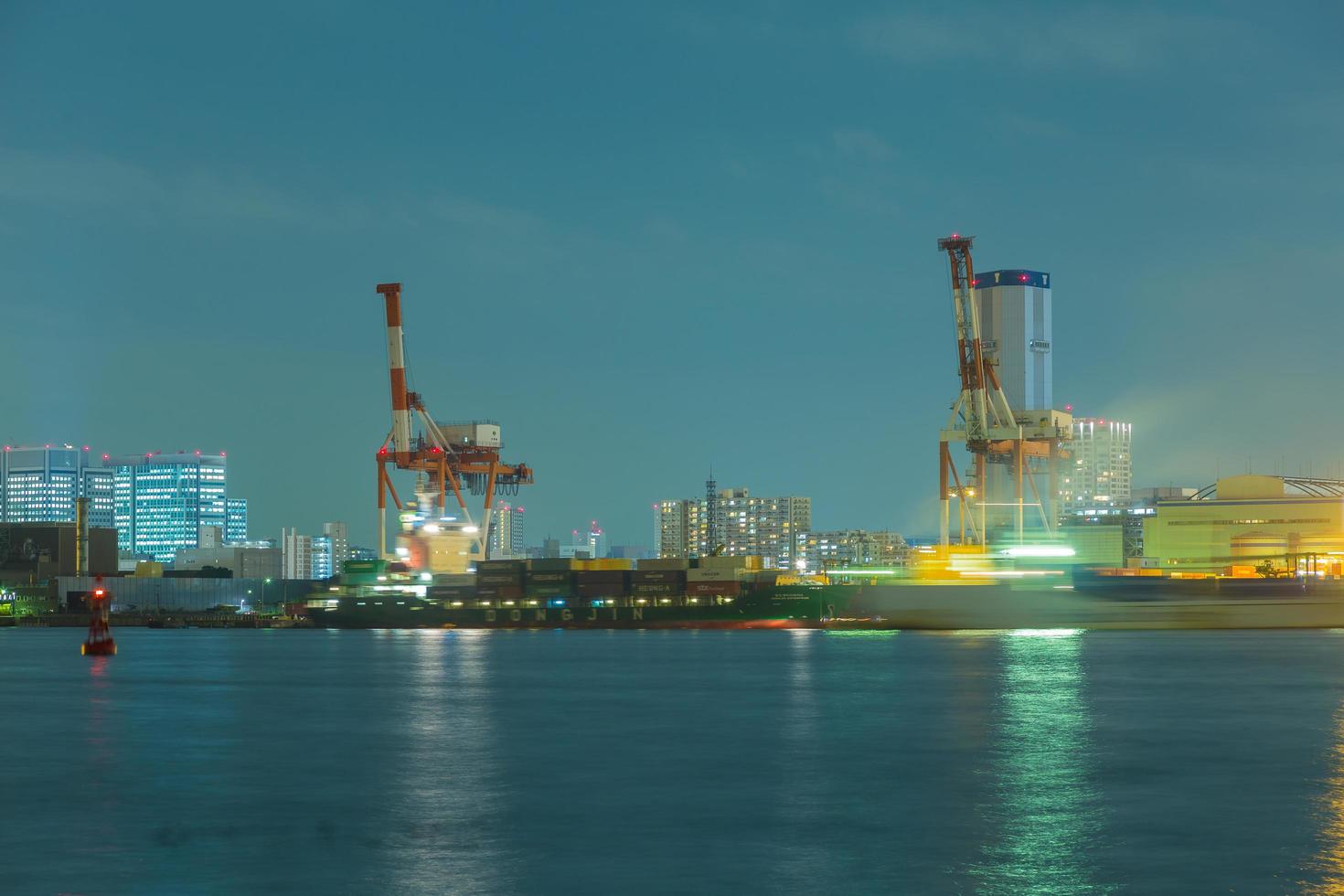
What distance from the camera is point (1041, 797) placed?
65.5 ft

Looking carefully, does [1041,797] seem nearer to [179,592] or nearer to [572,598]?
[572,598]

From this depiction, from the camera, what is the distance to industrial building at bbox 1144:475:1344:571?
149500 millimetres

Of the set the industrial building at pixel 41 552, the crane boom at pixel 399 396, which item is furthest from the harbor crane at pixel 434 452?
the industrial building at pixel 41 552

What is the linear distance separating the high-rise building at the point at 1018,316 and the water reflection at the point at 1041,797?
138 metres

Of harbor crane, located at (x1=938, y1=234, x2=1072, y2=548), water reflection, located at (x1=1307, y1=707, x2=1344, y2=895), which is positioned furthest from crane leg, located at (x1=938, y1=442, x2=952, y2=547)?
water reflection, located at (x1=1307, y1=707, x2=1344, y2=895)

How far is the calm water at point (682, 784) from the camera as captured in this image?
15.2m

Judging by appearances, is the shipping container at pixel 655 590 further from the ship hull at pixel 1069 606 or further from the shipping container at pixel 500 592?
the shipping container at pixel 500 592

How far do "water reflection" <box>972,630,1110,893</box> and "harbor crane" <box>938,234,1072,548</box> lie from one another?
82.3 m

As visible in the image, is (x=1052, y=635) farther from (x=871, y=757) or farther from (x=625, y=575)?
(x=871, y=757)

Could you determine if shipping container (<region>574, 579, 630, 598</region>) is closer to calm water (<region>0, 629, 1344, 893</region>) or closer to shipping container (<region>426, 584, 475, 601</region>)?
shipping container (<region>426, 584, 475, 601</region>)

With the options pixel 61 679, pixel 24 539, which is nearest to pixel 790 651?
pixel 61 679

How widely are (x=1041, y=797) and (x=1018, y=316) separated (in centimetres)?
16157

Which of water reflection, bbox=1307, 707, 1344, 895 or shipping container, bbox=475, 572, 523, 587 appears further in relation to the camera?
shipping container, bbox=475, 572, 523, 587

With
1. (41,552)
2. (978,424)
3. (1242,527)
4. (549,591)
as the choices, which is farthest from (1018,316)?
(41,552)
